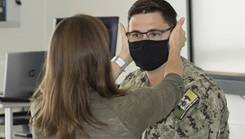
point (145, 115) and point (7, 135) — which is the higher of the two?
point (145, 115)

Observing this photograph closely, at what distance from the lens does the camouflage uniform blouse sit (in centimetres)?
191

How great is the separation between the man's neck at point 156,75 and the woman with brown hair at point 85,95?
45 centimetres

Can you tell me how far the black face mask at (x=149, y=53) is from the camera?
2.05 metres

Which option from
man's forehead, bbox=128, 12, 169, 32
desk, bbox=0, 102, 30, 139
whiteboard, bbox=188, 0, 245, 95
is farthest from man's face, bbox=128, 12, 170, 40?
desk, bbox=0, 102, 30, 139

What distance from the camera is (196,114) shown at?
75.5 inches

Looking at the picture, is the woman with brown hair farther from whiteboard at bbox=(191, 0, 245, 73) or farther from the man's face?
whiteboard at bbox=(191, 0, 245, 73)

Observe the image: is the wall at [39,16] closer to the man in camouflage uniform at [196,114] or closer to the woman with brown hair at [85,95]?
the man in camouflage uniform at [196,114]

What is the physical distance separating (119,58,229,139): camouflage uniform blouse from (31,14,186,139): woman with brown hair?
27 cm

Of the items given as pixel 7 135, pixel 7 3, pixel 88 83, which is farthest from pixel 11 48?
pixel 88 83

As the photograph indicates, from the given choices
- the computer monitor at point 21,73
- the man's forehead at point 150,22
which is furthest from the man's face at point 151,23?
the computer monitor at point 21,73

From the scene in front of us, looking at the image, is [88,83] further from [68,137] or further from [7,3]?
[7,3]

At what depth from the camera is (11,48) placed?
19.0 feet

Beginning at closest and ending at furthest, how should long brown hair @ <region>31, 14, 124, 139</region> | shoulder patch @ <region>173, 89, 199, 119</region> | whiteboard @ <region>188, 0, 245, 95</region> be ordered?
1. long brown hair @ <region>31, 14, 124, 139</region>
2. shoulder patch @ <region>173, 89, 199, 119</region>
3. whiteboard @ <region>188, 0, 245, 95</region>

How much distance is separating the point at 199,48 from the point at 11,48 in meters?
2.38
